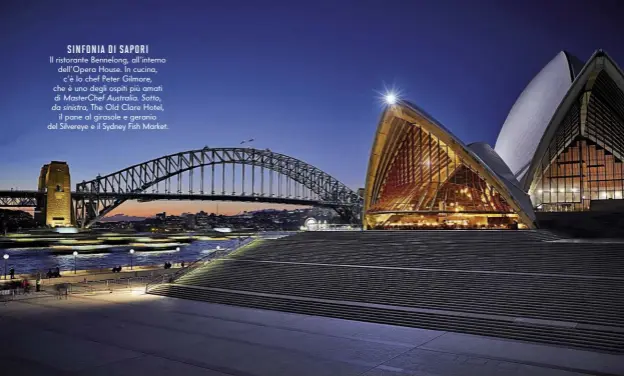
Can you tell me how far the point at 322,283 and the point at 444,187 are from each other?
1043cm

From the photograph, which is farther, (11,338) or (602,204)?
(602,204)

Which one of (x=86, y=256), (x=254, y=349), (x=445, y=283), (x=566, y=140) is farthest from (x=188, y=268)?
(x=86, y=256)

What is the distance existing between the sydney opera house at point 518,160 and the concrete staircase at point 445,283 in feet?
16.2

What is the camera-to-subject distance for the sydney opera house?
2142 cm

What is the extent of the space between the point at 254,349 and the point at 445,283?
5754 mm

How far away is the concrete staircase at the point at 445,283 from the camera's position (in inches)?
398

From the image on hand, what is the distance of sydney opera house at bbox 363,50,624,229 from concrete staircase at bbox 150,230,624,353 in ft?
16.2

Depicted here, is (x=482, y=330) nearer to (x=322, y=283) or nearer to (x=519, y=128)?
(x=322, y=283)

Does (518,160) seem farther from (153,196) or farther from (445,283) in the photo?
(153,196)

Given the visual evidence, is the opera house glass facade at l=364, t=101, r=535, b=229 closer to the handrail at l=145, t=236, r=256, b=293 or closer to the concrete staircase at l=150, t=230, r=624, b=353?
the concrete staircase at l=150, t=230, r=624, b=353

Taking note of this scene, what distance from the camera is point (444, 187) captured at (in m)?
22.7

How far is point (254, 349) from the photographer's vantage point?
29.4 feet

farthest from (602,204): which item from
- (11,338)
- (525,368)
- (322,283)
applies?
(11,338)

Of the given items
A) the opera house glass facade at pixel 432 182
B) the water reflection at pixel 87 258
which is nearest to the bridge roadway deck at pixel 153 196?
the water reflection at pixel 87 258
